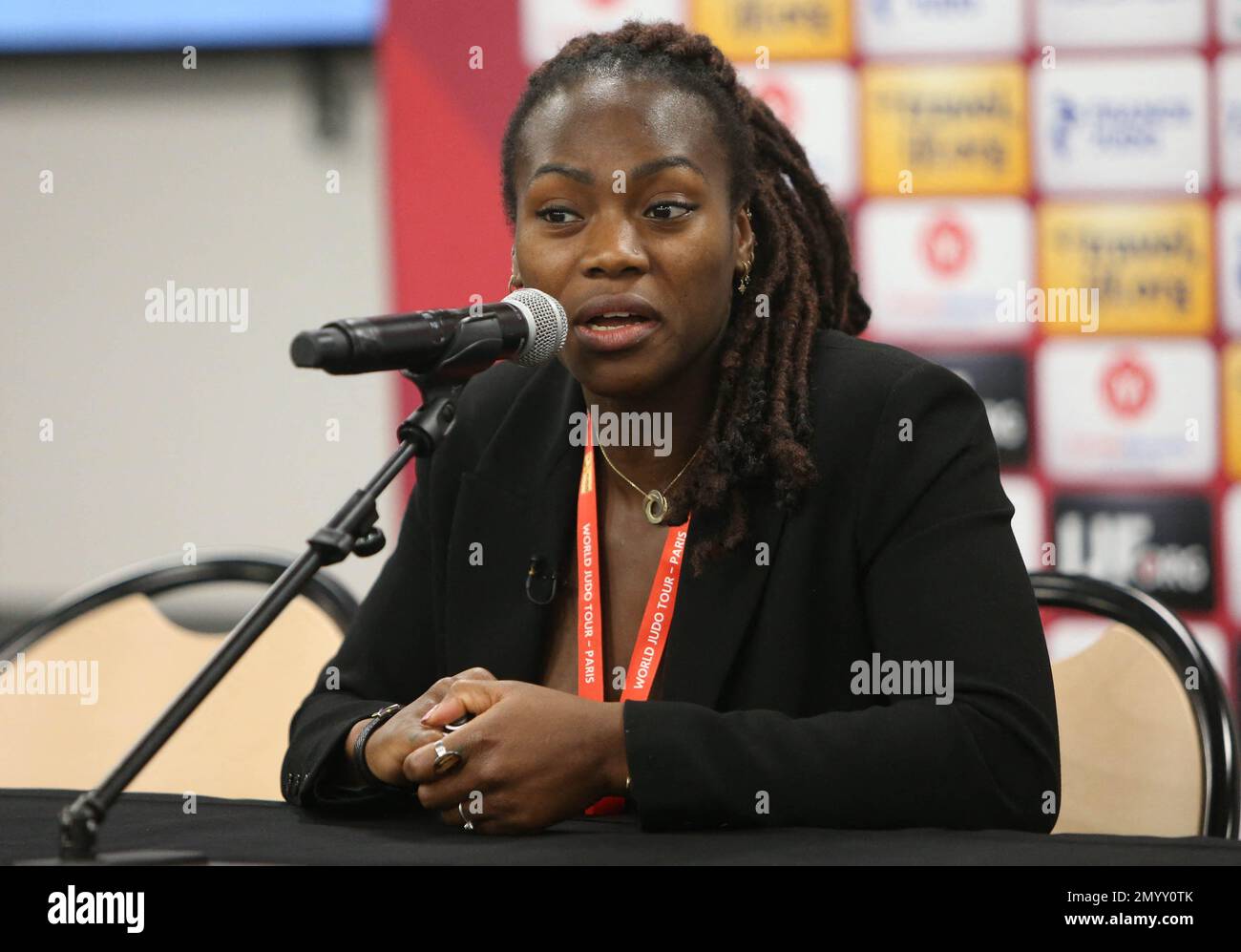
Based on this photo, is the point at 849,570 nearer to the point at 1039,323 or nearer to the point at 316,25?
the point at 1039,323

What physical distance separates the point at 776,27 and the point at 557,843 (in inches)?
92.7

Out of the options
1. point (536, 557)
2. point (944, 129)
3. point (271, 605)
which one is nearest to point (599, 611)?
point (536, 557)

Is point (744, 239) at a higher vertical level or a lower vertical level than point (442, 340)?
higher

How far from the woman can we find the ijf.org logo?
4.88 ft

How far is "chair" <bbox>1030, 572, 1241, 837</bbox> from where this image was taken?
1.64m

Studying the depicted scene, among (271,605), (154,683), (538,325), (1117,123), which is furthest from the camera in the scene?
(1117,123)

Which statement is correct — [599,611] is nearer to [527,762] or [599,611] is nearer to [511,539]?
[511,539]

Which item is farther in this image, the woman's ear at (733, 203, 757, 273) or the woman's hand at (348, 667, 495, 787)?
the woman's ear at (733, 203, 757, 273)

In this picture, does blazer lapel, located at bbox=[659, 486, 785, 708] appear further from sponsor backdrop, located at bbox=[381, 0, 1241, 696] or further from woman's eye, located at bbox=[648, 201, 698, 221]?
sponsor backdrop, located at bbox=[381, 0, 1241, 696]

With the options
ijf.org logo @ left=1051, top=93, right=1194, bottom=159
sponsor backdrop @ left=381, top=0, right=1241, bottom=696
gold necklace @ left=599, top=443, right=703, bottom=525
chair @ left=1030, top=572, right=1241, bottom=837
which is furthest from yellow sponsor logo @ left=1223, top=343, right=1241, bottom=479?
gold necklace @ left=599, top=443, right=703, bottom=525

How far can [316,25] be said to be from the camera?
3744 mm

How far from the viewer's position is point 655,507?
173 centimetres

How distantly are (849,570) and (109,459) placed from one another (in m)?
2.83

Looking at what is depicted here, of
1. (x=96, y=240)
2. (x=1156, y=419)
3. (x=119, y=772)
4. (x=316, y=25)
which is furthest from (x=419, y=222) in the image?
(x=119, y=772)
